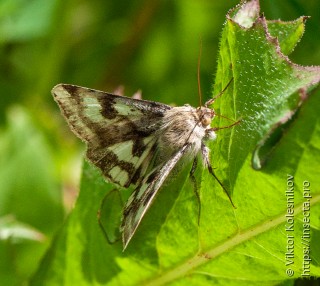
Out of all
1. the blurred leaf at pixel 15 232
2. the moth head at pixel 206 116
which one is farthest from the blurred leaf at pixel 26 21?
the moth head at pixel 206 116

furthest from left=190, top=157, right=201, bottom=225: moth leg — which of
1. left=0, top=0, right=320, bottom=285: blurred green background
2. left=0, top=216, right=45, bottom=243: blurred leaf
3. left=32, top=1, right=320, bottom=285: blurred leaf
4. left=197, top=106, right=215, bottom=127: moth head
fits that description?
left=0, top=0, right=320, bottom=285: blurred green background

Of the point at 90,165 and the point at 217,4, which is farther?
the point at 217,4

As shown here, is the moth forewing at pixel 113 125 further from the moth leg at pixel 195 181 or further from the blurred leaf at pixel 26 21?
the blurred leaf at pixel 26 21

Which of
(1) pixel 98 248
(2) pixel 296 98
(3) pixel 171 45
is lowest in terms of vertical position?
(1) pixel 98 248

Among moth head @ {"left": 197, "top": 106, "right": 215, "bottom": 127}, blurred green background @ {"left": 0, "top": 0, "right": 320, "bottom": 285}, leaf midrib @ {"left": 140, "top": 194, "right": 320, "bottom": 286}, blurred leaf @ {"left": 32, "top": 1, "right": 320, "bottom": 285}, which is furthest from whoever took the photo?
blurred green background @ {"left": 0, "top": 0, "right": 320, "bottom": 285}

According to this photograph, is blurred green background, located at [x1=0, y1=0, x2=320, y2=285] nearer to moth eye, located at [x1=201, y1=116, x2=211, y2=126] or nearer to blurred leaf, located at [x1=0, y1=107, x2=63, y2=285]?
blurred leaf, located at [x1=0, y1=107, x2=63, y2=285]

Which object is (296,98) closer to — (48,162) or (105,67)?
(48,162)

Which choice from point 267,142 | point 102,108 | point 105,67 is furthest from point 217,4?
point 267,142
